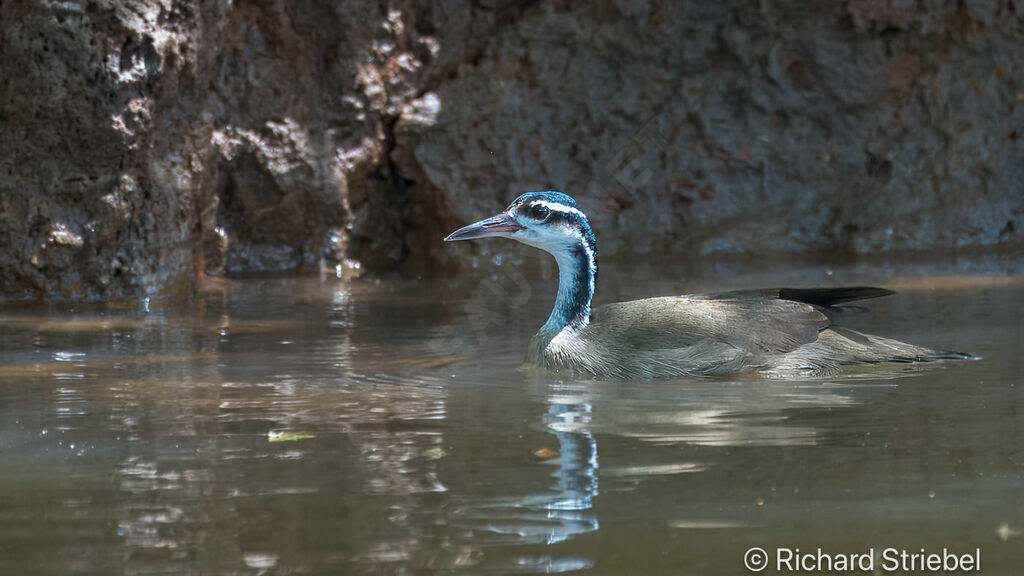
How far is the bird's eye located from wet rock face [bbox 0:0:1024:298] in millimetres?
5263

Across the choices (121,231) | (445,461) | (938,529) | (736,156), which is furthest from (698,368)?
(736,156)

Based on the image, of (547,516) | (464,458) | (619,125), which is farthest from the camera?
(619,125)

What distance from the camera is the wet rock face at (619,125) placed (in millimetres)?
12836

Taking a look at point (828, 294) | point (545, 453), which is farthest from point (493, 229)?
point (545, 453)

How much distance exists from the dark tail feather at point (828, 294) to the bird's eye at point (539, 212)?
1427 millimetres

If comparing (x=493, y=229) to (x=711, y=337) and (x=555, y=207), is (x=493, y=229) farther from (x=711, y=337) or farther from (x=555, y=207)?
(x=711, y=337)

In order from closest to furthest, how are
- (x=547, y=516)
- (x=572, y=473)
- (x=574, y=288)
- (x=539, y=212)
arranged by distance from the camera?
(x=547, y=516) < (x=572, y=473) < (x=574, y=288) < (x=539, y=212)

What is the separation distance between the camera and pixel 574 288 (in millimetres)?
7391

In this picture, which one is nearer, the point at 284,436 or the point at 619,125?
the point at 284,436

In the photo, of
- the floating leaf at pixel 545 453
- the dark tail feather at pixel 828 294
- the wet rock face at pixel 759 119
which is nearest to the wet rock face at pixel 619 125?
the wet rock face at pixel 759 119

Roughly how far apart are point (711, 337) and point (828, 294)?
2.39 ft

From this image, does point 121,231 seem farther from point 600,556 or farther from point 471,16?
point 600,556

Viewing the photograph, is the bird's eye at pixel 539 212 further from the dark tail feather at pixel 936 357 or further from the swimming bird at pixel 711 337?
the dark tail feather at pixel 936 357

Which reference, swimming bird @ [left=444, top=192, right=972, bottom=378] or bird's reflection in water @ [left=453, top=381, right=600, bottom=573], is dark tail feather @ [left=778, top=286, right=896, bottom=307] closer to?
swimming bird @ [left=444, top=192, right=972, bottom=378]
